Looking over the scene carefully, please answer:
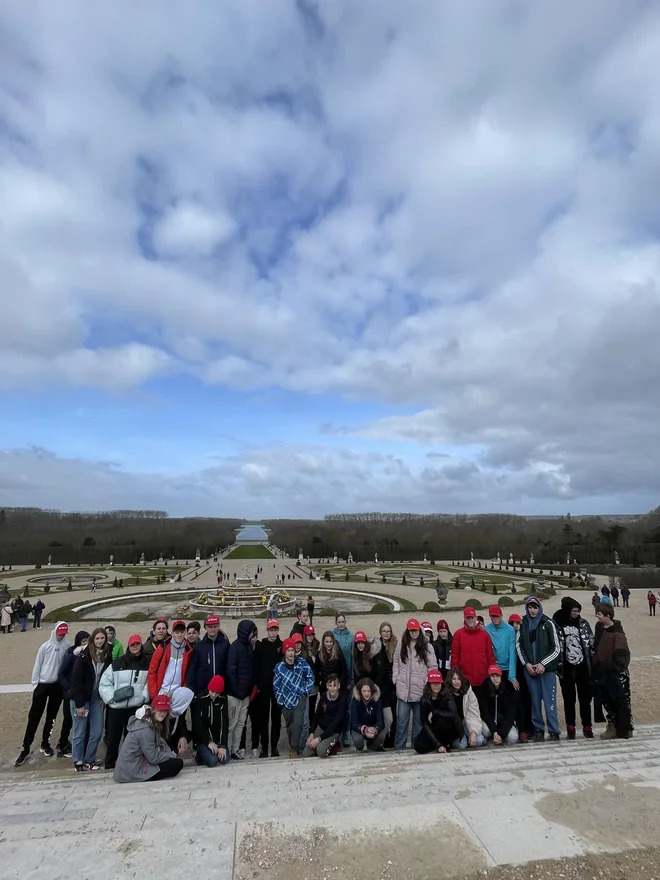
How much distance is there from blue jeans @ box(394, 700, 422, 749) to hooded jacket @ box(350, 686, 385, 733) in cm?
19

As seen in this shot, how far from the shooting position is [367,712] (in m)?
5.72

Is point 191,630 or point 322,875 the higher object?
point 191,630

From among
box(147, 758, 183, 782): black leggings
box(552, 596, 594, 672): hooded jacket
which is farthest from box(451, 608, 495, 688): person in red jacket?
box(147, 758, 183, 782): black leggings

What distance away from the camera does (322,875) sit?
3.13m

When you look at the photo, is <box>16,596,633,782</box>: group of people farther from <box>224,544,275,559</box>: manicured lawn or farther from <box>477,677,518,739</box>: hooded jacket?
<box>224,544,275,559</box>: manicured lawn

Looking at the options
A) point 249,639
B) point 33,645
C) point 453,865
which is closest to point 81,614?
point 33,645

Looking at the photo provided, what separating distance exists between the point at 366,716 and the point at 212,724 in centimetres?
170

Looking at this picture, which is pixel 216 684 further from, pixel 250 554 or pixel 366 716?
pixel 250 554

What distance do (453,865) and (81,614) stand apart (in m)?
22.5

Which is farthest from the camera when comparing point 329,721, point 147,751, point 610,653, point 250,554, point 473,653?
point 250,554

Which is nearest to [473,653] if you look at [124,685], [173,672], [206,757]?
[206,757]

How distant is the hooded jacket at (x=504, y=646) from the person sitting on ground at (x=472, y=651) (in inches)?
5.2

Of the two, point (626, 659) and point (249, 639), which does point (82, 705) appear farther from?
point (626, 659)

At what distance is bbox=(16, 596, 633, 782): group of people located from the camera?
546cm
